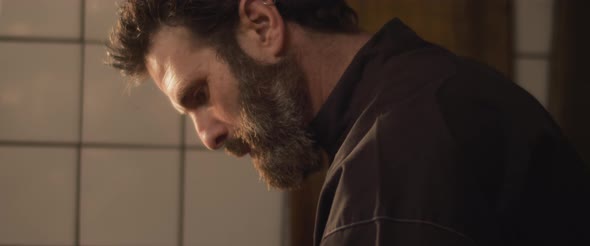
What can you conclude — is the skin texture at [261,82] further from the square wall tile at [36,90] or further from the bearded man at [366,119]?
the square wall tile at [36,90]

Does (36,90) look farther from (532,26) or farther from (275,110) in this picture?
(532,26)

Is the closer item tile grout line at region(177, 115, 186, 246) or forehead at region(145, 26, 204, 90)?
forehead at region(145, 26, 204, 90)

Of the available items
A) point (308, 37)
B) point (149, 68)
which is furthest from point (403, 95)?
point (149, 68)

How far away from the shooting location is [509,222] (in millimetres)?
470

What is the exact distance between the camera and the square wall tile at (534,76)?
1229 mm

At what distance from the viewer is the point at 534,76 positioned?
1.23 meters

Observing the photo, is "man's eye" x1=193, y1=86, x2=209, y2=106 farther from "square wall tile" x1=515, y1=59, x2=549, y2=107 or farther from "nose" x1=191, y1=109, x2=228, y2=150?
"square wall tile" x1=515, y1=59, x2=549, y2=107

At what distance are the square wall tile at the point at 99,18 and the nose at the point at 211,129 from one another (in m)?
0.47

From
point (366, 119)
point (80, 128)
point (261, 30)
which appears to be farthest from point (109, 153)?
point (366, 119)

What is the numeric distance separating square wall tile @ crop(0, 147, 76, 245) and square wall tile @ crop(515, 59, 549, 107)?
0.86 metres

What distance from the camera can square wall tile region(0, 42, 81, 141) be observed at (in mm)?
1132

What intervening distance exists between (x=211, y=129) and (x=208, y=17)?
13 centimetres

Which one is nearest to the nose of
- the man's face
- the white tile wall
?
the man's face

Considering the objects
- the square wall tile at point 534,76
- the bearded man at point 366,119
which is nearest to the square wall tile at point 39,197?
the bearded man at point 366,119
